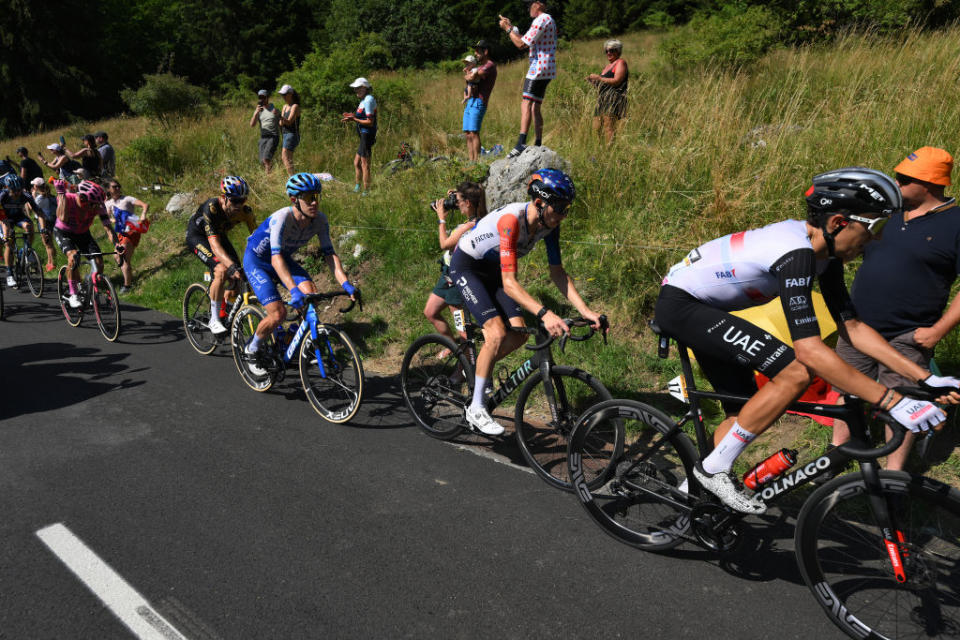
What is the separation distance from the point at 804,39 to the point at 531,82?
6.32 m

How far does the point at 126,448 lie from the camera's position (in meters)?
5.09

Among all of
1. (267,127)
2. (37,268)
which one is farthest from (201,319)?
(267,127)

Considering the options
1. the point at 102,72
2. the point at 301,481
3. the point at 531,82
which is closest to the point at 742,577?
the point at 301,481

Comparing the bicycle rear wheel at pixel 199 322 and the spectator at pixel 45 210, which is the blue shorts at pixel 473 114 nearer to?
the bicycle rear wheel at pixel 199 322

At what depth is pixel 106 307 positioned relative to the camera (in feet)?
29.0

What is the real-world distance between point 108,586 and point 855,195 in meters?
4.22

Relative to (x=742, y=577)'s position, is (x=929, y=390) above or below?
above

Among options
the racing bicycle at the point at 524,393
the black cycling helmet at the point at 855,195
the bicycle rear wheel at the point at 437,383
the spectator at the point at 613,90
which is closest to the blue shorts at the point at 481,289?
the racing bicycle at the point at 524,393

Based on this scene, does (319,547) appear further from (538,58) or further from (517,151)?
(538,58)

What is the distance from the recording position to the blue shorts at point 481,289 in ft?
15.3

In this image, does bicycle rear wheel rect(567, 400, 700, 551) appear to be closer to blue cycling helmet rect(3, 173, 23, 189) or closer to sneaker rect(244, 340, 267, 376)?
sneaker rect(244, 340, 267, 376)

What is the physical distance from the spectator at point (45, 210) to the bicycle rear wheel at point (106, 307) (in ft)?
14.9

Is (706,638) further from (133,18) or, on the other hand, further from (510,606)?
(133,18)

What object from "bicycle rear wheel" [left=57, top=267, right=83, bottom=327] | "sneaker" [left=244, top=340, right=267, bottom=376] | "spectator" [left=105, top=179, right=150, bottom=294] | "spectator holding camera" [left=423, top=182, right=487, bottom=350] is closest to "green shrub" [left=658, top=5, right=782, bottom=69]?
"spectator holding camera" [left=423, top=182, right=487, bottom=350]
